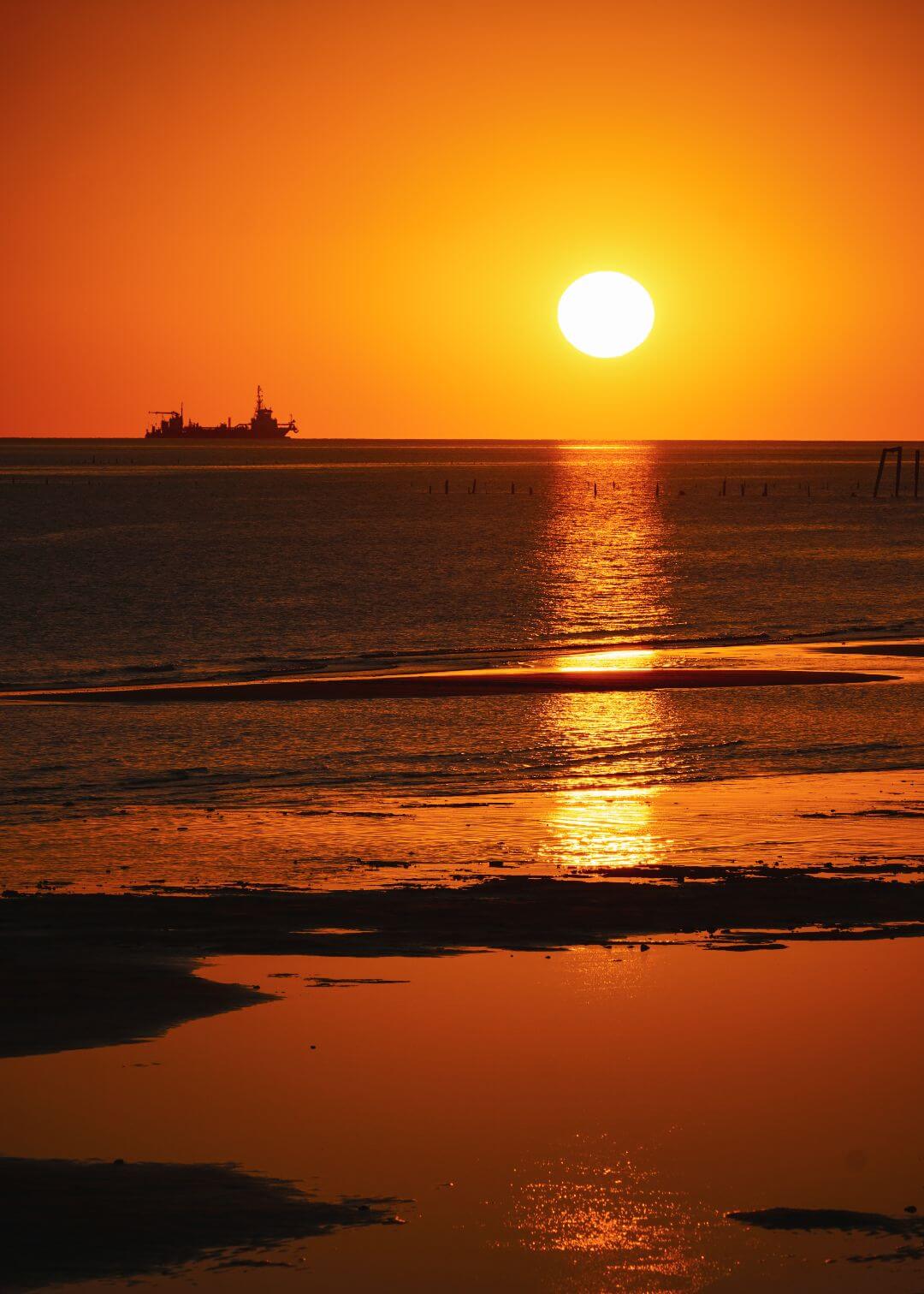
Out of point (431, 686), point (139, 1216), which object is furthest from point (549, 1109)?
point (431, 686)

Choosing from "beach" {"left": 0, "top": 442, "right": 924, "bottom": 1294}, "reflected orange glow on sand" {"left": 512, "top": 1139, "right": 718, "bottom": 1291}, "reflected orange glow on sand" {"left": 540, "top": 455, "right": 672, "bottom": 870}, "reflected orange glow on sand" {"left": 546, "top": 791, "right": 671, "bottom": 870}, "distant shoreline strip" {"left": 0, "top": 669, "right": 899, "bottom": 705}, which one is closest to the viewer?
"reflected orange glow on sand" {"left": 512, "top": 1139, "right": 718, "bottom": 1291}

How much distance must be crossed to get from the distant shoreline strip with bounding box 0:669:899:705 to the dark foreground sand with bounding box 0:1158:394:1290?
1073 inches

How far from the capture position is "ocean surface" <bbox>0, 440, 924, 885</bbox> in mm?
26672

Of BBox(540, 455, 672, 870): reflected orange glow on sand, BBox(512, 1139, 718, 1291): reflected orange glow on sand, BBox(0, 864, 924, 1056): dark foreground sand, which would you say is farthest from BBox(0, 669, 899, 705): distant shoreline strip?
BBox(512, 1139, 718, 1291): reflected orange glow on sand

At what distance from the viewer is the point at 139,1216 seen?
893cm

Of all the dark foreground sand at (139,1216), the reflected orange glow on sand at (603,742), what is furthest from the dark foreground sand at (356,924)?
the dark foreground sand at (139,1216)

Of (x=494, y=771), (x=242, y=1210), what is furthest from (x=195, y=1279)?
(x=494, y=771)

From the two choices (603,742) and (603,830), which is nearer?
(603,830)

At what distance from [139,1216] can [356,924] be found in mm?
6751

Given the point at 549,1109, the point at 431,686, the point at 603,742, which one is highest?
the point at 431,686

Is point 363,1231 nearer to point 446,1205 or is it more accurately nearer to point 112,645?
point 446,1205

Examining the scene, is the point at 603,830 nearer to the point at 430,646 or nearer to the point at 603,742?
the point at 603,742

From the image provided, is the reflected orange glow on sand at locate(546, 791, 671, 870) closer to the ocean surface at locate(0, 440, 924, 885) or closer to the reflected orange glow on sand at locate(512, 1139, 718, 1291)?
the ocean surface at locate(0, 440, 924, 885)

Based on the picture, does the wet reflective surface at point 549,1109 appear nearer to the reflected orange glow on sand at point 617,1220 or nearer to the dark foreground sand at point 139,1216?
the reflected orange glow on sand at point 617,1220
